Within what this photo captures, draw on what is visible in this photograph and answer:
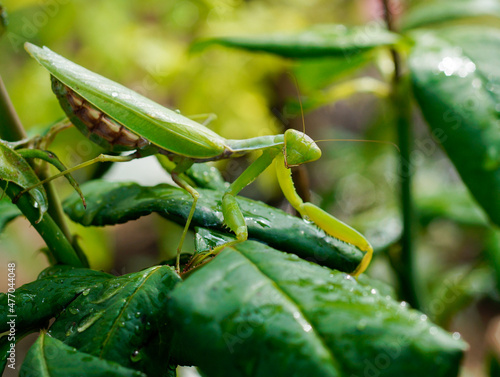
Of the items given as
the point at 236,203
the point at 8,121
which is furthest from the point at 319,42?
the point at 8,121

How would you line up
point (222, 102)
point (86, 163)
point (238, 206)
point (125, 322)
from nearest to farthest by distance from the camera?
1. point (125, 322)
2. point (238, 206)
3. point (86, 163)
4. point (222, 102)

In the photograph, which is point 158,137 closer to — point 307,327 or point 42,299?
point 42,299

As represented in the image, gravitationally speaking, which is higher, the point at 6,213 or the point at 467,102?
the point at 467,102

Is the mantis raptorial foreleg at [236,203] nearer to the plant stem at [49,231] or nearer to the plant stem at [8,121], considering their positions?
the plant stem at [49,231]

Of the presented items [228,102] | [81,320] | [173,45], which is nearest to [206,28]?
[173,45]

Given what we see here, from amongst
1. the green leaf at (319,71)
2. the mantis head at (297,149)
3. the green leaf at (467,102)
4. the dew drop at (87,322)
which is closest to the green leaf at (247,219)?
the mantis head at (297,149)

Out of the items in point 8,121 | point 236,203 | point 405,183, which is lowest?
point 405,183

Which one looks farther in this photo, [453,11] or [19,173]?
[453,11]
